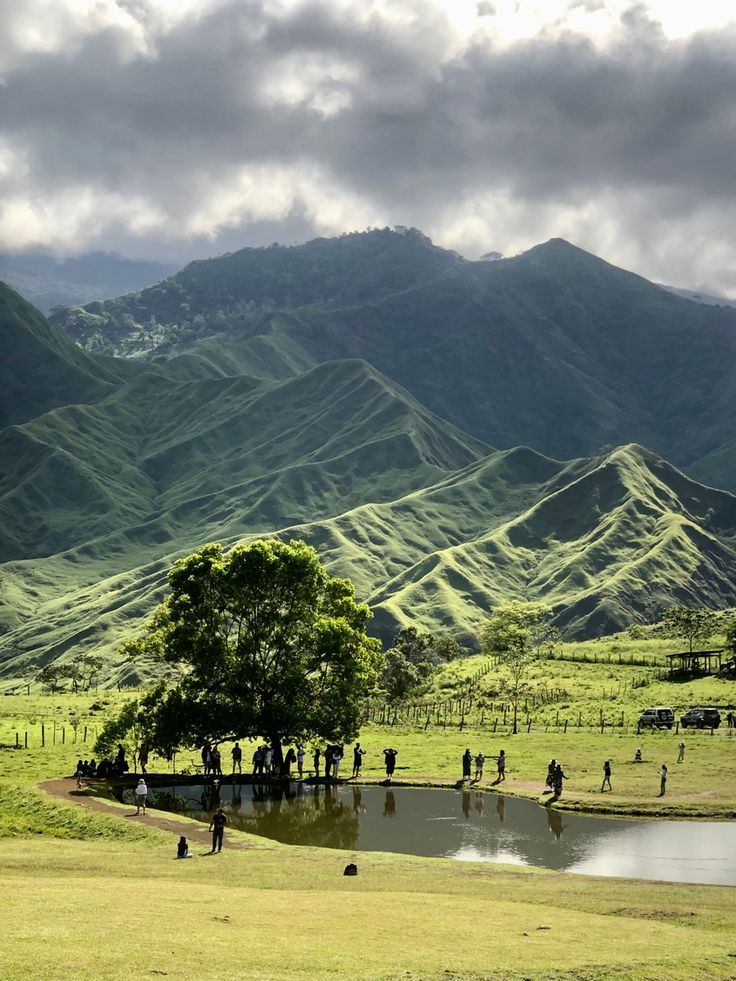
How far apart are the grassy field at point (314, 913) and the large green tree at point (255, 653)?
1298 cm

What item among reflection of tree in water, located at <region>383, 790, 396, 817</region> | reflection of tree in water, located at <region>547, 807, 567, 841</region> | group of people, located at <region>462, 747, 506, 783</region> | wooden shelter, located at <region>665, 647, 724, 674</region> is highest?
wooden shelter, located at <region>665, 647, 724, 674</region>

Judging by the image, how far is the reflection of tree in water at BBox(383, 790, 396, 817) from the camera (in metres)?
64.2

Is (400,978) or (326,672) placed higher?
(326,672)

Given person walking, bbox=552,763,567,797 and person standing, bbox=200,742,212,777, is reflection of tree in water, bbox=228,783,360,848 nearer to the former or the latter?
person standing, bbox=200,742,212,777

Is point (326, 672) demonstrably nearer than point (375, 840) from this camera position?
No

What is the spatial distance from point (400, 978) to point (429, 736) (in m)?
72.8

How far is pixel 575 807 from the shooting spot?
64.2 metres

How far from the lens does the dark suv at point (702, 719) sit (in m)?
99.6

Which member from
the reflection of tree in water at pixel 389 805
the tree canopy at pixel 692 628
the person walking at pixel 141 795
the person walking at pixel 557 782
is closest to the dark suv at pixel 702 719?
the person walking at pixel 557 782

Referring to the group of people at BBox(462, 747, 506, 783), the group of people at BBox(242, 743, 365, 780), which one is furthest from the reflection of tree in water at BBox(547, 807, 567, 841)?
the group of people at BBox(242, 743, 365, 780)

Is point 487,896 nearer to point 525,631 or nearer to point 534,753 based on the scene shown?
point 534,753

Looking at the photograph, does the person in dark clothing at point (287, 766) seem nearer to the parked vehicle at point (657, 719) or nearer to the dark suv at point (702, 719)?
the parked vehicle at point (657, 719)

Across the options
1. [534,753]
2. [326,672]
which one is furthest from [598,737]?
[326,672]

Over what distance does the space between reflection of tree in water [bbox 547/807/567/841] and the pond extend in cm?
6
